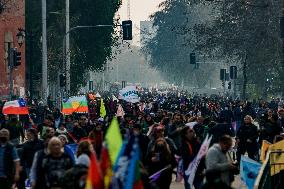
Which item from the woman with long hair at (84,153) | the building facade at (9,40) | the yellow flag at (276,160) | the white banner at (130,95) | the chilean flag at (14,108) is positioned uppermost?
the building facade at (9,40)

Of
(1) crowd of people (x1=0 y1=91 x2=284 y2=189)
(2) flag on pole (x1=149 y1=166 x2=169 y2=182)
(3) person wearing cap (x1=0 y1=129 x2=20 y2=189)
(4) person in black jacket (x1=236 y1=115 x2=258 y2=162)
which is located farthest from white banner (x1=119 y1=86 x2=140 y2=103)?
(3) person wearing cap (x1=0 y1=129 x2=20 y2=189)

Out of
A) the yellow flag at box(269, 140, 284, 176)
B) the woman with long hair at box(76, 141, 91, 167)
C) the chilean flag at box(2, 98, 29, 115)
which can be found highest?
the chilean flag at box(2, 98, 29, 115)

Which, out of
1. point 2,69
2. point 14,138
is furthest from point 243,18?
point 14,138

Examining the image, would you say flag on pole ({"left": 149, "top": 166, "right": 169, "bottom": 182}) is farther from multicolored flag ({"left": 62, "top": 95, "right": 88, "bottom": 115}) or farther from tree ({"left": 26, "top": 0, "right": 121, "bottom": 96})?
tree ({"left": 26, "top": 0, "right": 121, "bottom": 96})

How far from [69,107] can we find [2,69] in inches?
1542

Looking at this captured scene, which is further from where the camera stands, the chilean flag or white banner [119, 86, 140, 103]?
white banner [119, 86, 140, 103]

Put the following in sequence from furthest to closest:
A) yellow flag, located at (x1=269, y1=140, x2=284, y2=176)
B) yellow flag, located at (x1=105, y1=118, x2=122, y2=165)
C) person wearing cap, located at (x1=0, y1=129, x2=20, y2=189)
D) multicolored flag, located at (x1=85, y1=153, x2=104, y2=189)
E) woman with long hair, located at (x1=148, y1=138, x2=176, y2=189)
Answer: yellow flag, located at (x1=269, y1=140, x2=284, y2=176) < woman with long hair, located at (x1=148, y1=138, x2=176, y2=189) < person wearing cap, located at (x1=0, y1=129, x2=20, y2=189) < yellow flag, located at (x1=105, y1=118, x2=122, y2=165) < multicolored flag, located at (x1=85, y1=153, x2=104, y2=189)

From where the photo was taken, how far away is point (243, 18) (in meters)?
68.6

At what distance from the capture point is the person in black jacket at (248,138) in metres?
23.6

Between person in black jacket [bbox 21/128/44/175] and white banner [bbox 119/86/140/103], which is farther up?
white banner [bbox 119/86/140/103]

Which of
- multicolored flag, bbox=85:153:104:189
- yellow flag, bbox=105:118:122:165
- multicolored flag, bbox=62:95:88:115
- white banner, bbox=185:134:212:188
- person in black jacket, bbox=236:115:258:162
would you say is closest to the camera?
multicolored flag, bbox=85:153:104:189

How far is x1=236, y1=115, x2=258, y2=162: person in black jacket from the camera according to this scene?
23609 mm

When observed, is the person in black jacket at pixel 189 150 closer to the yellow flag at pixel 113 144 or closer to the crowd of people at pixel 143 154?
the crowd of people at pixel 143 154

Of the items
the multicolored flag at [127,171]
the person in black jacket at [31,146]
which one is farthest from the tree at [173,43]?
the multicolored flag at [127,171]
